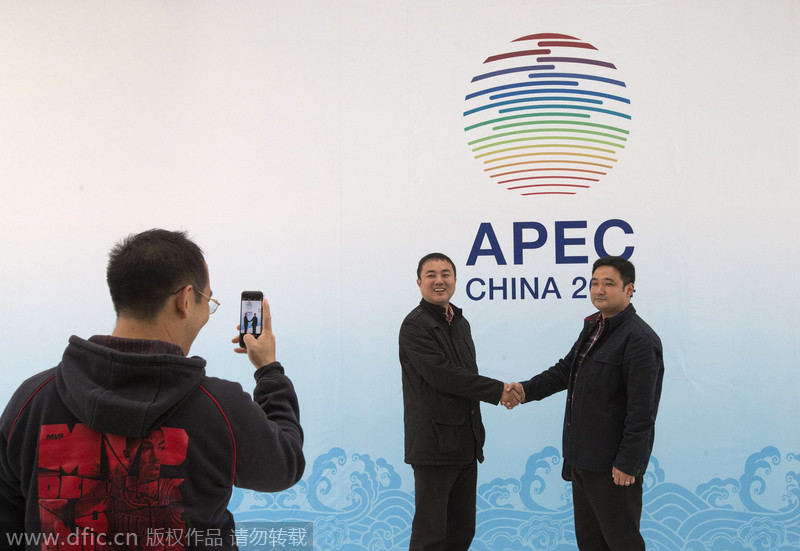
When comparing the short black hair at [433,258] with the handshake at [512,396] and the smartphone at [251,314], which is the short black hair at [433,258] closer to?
the handshake at [512,396]

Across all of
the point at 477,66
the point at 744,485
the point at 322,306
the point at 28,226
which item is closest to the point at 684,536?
the point at 744,485

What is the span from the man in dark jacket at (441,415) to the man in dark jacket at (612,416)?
0.43 meters

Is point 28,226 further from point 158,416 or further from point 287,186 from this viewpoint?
point 158,416

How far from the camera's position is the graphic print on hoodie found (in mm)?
1186

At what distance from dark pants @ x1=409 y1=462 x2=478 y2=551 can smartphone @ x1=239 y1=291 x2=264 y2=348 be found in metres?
1.50

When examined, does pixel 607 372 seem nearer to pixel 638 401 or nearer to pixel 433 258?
pixel 638 401

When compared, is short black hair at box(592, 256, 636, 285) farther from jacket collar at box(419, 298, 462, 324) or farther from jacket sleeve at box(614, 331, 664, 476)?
jacket collar at box(419, 298, 462, 324)

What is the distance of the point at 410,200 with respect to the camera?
12.1ft

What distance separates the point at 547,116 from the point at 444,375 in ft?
5.15

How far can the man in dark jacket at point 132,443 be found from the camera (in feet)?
3.89

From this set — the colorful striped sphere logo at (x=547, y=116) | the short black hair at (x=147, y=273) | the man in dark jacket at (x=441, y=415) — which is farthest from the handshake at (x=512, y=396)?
the short black hair at (x=147, y=273)

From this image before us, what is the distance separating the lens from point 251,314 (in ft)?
6.26

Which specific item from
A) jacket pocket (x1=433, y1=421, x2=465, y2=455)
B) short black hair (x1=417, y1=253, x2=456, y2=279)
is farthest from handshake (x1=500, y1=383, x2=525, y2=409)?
short black hair (x1=417, y1=253, x2=456, y2=279)

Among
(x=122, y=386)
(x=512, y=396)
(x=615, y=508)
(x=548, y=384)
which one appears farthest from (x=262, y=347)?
(x=548, y=384)
